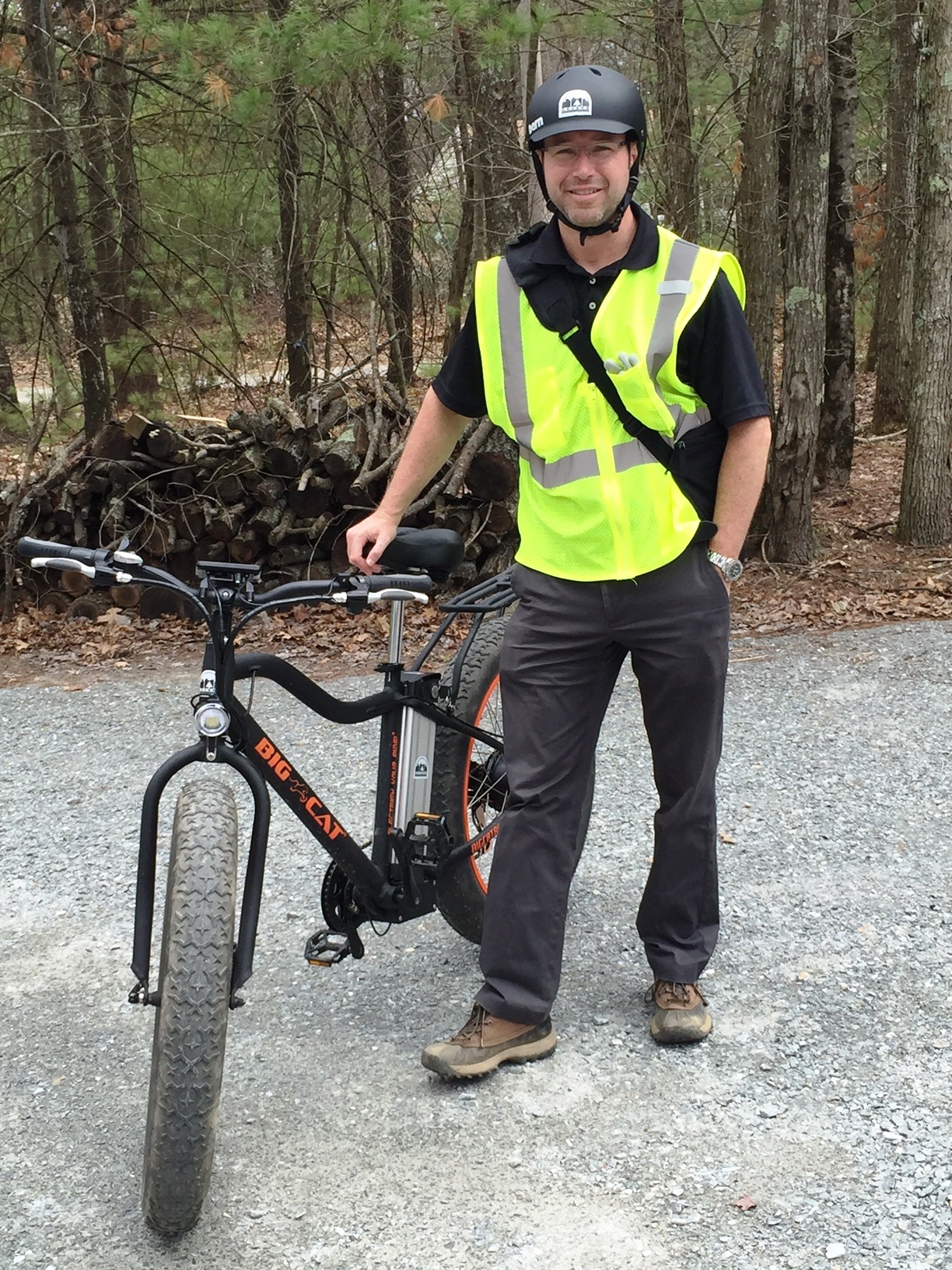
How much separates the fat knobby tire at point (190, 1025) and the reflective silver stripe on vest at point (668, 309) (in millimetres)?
1422

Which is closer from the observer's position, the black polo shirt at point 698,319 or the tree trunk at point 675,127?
the black polo shirt at point 698,319

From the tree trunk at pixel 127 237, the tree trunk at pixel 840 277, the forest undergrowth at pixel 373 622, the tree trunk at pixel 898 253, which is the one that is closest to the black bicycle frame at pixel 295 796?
the forest undergrowth at pixel 373 622

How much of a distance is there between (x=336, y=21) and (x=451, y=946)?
20.0 ft

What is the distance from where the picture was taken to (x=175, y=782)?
576 cm

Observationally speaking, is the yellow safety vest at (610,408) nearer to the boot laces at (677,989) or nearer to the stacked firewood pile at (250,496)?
the boot laces at (677,989)

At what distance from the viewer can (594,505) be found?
2955 mm

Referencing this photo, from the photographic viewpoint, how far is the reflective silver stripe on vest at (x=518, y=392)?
9.73ft

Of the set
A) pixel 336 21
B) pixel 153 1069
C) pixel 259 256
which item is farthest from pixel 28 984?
pixel 259 256

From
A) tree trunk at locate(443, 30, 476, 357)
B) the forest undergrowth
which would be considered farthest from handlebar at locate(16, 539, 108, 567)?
tree trunk at locate(443, 30, 476, 357)

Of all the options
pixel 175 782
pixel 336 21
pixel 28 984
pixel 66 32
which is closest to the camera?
pixel 28 984

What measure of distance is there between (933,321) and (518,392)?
6.23 meters

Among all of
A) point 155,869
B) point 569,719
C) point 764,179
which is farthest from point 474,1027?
point 764,179

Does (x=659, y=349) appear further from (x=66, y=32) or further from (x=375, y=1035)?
(x=66, y=32)

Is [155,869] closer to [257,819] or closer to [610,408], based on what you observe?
[257,819]
